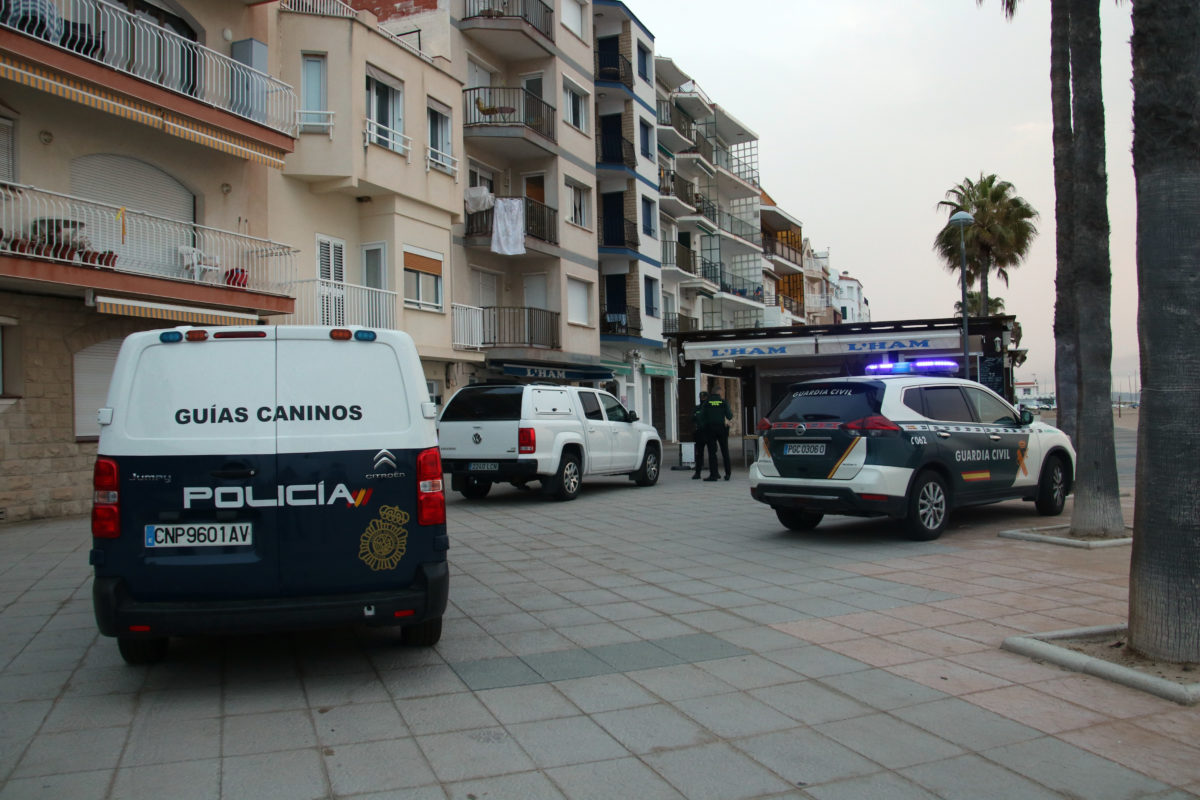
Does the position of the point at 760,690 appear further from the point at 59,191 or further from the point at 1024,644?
the point at 59,191

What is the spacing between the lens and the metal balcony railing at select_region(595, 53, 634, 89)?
34312 millimetres

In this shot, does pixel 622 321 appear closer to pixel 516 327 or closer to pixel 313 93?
pixel 516 327

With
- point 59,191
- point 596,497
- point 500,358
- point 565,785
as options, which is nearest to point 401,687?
point 565,785

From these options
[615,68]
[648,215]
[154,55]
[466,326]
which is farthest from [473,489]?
[615,68]

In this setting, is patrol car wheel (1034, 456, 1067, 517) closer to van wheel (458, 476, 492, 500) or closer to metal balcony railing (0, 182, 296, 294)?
van wheel (458, 476, 492, 500)

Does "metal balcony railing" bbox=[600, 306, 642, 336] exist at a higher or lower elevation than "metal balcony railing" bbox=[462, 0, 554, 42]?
lower

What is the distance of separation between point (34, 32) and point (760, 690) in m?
14.3

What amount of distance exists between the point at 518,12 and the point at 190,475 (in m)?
25.3

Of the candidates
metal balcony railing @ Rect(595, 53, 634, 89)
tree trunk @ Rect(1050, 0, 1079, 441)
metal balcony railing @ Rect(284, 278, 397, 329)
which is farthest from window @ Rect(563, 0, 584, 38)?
tree trunk @ Rect(1050, 0, 1079, 441)

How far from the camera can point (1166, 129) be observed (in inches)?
192

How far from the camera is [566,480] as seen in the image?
49.0 ft

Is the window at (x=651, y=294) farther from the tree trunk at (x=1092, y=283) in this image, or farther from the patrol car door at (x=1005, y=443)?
the tree trunk at (x=1092, y=283)

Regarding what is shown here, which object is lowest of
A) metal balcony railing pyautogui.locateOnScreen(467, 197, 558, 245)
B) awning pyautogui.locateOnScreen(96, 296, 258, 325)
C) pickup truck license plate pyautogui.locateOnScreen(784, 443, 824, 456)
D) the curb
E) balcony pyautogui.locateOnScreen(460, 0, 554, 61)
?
the curb

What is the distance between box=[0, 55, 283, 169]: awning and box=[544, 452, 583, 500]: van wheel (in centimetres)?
840
